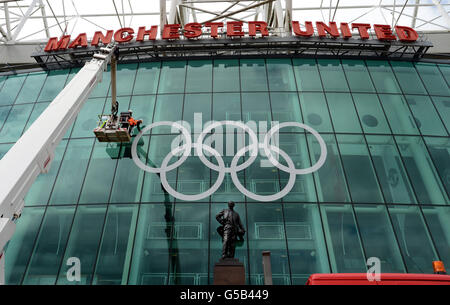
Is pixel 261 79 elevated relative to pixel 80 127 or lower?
elevated

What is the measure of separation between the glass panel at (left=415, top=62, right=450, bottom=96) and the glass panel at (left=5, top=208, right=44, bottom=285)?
89.0 feet

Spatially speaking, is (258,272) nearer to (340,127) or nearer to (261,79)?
(340,127)

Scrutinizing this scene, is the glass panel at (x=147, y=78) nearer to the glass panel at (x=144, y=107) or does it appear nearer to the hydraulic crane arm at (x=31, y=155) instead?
the glass panel at (x=144, y=107)

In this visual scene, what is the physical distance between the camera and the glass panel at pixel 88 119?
883 inches

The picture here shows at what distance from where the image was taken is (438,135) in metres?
21.4

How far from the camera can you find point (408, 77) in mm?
24594

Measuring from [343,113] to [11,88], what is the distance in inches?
1001

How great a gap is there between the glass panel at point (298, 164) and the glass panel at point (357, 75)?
6355 millimetres

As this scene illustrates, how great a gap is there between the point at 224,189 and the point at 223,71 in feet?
33.4

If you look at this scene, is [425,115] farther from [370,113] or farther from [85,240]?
[85,240]

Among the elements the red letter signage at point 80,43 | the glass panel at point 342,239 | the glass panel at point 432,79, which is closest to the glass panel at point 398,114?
the glass panel at point 432,79

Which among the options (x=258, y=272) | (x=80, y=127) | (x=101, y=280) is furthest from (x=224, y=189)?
(x=80, y=127)

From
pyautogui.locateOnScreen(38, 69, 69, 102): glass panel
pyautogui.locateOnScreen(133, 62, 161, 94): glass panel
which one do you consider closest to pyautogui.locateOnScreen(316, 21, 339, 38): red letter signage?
pyautogui.locateOnScreen(133, 62, 161, 94): glass panel
